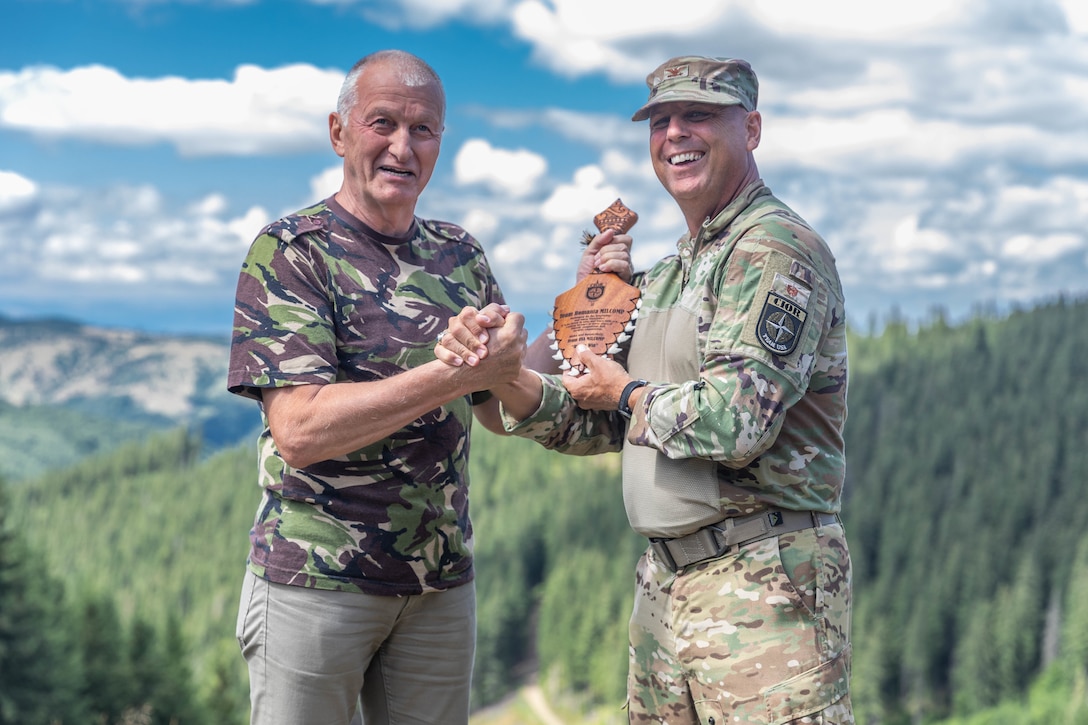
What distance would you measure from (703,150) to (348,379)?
1893 millimetres

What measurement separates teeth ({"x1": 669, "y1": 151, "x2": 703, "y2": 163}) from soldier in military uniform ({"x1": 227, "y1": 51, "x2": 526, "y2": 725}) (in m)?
1.04

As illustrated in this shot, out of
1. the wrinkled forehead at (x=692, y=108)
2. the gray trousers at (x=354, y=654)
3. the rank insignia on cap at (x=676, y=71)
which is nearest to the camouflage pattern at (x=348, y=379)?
the gray trousers at (x=354, y=654)

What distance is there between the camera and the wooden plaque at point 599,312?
496 centimetres

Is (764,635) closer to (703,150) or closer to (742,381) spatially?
(742,381)

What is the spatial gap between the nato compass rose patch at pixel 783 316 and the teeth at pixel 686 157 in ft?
2.49

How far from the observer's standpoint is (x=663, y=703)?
4.59m

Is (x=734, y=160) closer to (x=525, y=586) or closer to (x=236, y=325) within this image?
(x=236, y=325)

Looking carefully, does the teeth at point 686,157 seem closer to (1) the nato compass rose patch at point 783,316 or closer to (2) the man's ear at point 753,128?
(2) the man's ear at point 753,128

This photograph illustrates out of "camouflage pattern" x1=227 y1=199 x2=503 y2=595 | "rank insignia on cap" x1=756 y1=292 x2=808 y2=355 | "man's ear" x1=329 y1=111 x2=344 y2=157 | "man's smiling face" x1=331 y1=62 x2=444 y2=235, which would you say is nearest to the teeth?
"rank insignia on cap" x1=756 y1=292 x2=808 y2=355

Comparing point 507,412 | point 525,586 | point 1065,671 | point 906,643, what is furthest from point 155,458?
point 507,412

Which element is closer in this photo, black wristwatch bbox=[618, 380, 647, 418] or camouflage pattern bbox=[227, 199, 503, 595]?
camouflage pattern bbox=[227, 199, 503, 595]

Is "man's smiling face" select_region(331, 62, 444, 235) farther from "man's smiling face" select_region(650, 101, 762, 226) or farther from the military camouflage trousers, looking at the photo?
the military camouflage trousers

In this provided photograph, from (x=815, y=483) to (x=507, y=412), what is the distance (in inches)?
61.5

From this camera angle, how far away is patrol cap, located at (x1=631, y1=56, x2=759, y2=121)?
4484 millimetres
